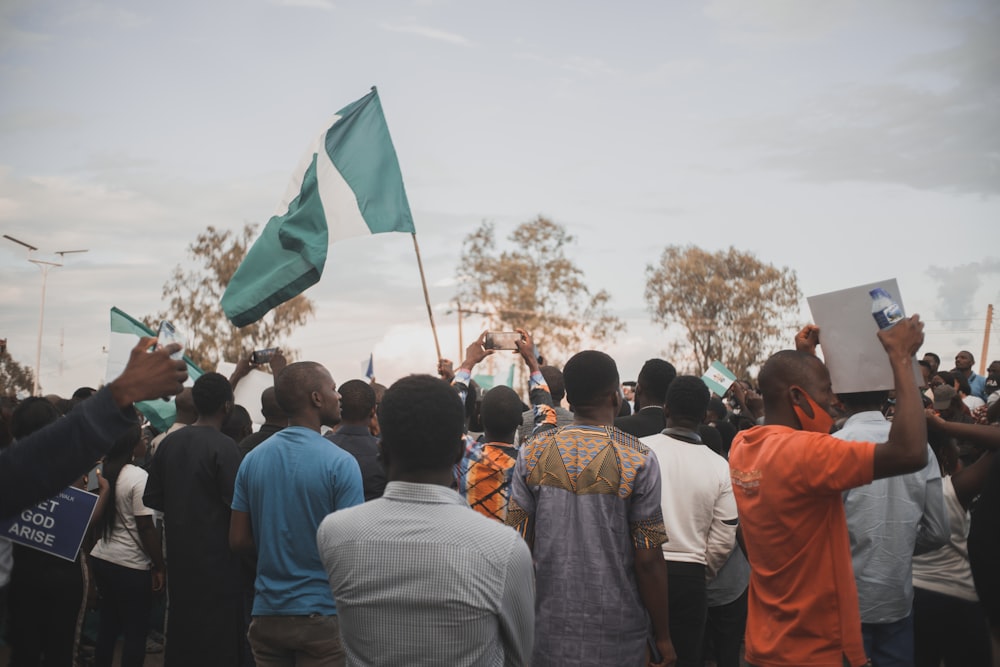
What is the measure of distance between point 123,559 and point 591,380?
4.18m

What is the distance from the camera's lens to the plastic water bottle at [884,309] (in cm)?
302

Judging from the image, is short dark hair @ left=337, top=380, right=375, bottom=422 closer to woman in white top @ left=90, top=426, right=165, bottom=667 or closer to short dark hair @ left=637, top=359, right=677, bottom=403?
woman in white top @ left=90, top=426, right=165, bottom=667

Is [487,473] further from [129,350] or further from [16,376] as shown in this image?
[16,376]

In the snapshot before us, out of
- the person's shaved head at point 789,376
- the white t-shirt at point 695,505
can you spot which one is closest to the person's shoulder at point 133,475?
the white t-shirt at point 695,505

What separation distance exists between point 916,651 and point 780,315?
4598 cm

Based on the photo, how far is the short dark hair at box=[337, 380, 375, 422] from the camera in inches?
235

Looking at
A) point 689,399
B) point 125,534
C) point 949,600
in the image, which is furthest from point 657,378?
point 125,534

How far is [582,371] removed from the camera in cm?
409

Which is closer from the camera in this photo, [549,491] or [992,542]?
[992,542]

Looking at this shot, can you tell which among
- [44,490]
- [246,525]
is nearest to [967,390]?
[246,525]

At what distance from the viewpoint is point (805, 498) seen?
10.8ft

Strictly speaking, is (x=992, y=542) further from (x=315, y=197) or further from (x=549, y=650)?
(x=315, y=197)

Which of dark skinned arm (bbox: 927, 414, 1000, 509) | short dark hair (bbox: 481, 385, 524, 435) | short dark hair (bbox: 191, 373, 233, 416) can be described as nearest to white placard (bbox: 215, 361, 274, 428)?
short dark hair (bbox: 191, 373, 233, 416)

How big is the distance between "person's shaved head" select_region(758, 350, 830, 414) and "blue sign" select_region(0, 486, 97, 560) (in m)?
3.82
